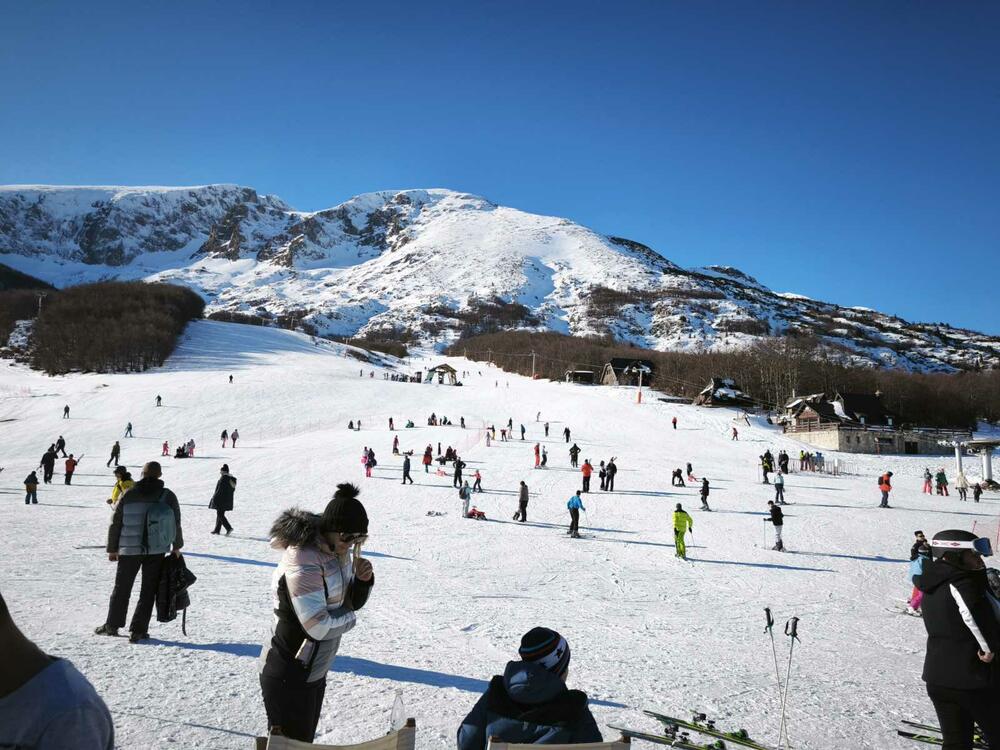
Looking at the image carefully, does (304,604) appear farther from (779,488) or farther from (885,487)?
(885,487)

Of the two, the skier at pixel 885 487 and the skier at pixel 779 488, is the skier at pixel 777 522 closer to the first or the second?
the skier at pixel 779 488

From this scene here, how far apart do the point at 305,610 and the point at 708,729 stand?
3.93 metres

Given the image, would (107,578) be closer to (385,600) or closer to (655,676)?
(385,600)

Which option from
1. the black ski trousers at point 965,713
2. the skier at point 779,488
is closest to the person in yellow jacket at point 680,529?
the skier at point 779,488

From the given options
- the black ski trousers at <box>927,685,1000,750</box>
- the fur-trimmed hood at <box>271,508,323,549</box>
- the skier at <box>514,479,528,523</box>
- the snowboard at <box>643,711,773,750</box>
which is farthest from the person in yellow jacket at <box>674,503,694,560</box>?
the fur-trimmed hood at <box>271,508,323,549</box>

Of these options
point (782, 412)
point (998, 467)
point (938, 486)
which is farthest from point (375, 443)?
point (782, 412)

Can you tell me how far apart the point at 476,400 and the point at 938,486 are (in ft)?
126

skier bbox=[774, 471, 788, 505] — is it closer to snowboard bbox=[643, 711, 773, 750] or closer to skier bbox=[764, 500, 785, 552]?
skier bbox=[764, 500, 785, 552]

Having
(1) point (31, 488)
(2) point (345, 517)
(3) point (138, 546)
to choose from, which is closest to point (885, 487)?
(3) point (138, 546)

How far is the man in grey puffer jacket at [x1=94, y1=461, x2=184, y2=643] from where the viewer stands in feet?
19.3

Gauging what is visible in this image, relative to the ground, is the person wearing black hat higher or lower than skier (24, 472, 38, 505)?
higher

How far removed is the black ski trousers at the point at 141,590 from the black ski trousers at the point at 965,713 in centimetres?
651

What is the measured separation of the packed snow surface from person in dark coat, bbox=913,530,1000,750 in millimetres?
1674

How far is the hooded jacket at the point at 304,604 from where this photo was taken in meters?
3.25
